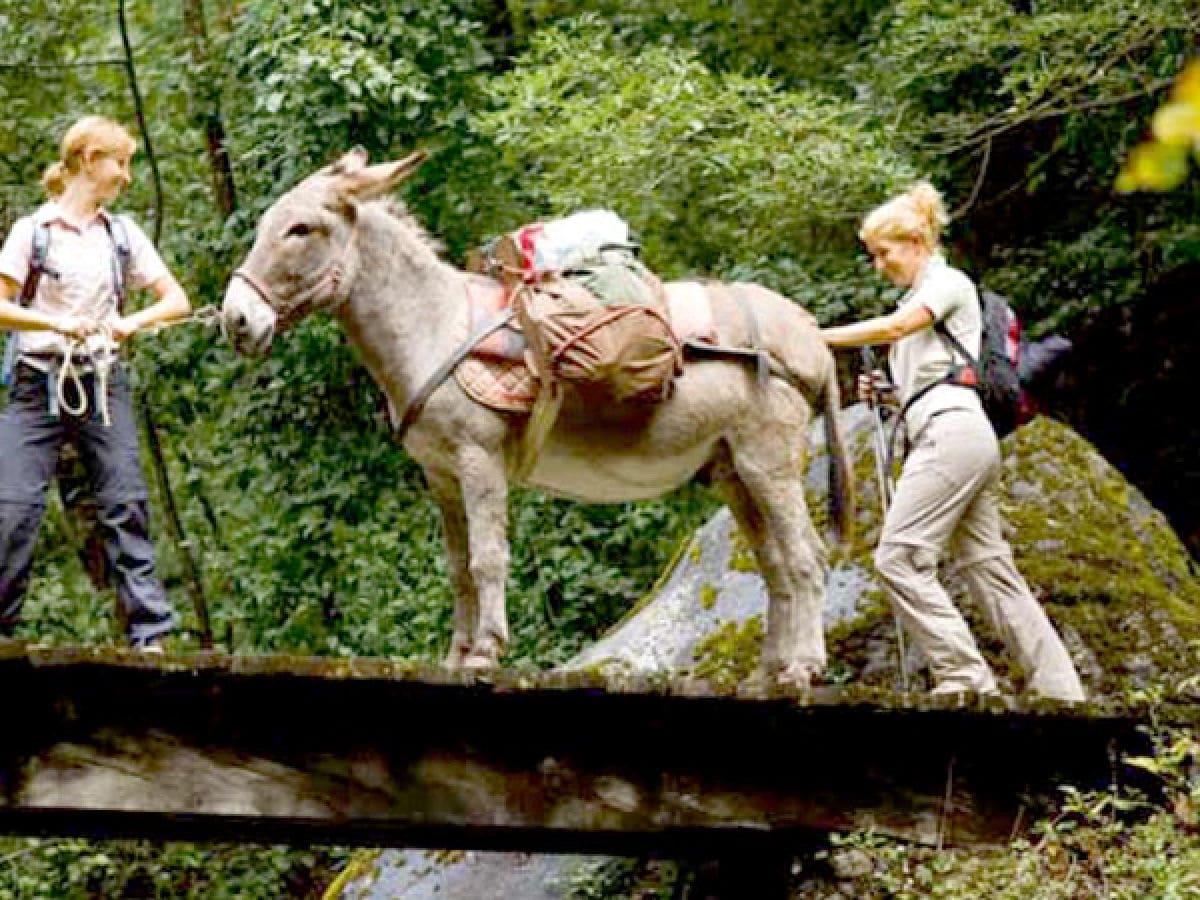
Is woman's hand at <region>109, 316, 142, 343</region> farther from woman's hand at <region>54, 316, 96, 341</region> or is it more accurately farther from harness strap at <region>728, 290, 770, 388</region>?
harness strap at <region>728, 290, 770, 388</region>

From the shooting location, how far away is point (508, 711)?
27.1 feet

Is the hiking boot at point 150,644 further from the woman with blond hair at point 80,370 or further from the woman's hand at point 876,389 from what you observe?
the woman's hand at point 876,389

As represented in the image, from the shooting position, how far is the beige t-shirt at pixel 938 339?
8.45 m

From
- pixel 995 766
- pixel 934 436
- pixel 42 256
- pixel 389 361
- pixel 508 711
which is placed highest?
pixel 42 256

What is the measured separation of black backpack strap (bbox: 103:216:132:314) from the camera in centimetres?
780

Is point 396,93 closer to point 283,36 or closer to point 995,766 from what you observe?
point 283,36

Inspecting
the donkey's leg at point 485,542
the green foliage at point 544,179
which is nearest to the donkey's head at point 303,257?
the donkey's leg at point 485,542

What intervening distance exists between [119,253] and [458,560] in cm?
167

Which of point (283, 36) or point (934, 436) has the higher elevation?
point (283, 36)

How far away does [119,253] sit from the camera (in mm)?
7820

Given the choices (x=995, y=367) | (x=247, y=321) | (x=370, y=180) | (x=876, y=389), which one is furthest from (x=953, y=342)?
(x=247, y=321)

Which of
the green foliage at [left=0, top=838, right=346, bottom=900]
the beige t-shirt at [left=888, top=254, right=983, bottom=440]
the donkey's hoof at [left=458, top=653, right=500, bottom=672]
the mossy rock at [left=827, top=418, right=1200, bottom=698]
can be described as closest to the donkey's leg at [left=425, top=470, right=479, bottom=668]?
the donkey's hoof at [left=458, top=653, right=500, bottom=672]

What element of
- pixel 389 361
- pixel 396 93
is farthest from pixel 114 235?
pixel 396 93

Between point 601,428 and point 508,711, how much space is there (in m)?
1.09
